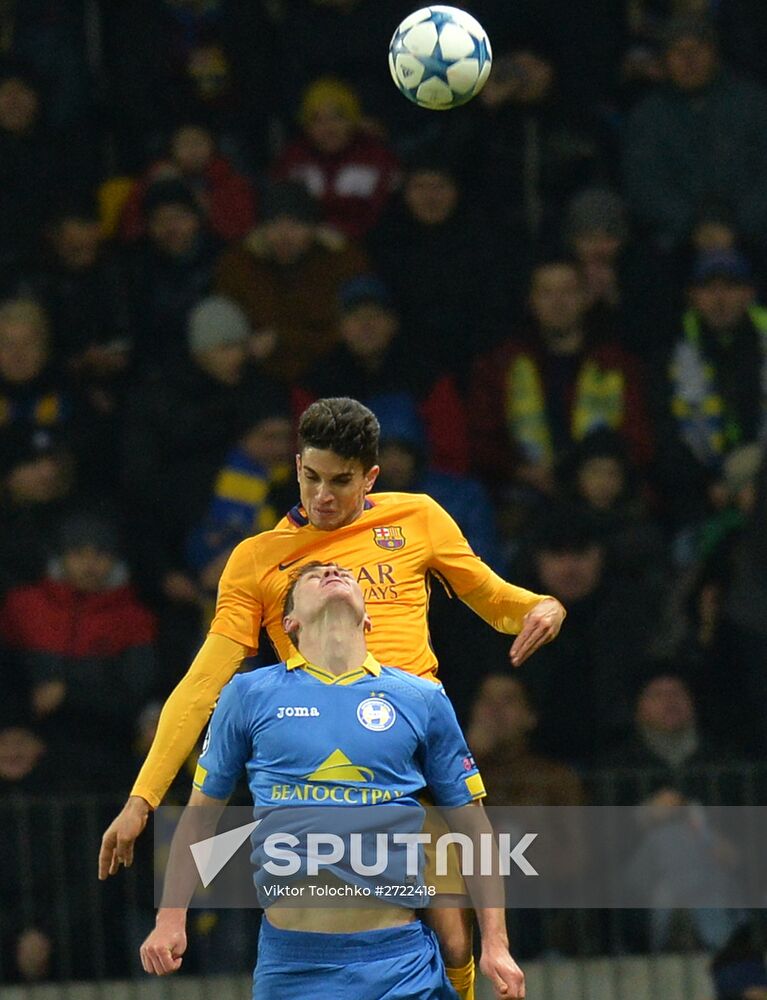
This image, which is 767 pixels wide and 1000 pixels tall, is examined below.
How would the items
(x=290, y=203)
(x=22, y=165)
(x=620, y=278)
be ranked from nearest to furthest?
(x=290, y=203)
(x=620, y=278)
(x=22, y=165)

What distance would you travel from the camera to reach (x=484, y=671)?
10.5 metres

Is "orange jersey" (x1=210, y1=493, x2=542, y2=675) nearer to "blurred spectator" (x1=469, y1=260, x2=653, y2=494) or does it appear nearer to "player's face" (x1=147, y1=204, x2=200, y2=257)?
"blurred spectator" (x1=469, y1=260, x2=653, y2=494)

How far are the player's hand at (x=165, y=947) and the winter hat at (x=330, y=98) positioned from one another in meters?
5.99

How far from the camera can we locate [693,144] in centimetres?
1196

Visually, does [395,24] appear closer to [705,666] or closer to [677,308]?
[677,308]

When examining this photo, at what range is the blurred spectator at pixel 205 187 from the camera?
39.2ft

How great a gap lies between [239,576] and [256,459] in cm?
353

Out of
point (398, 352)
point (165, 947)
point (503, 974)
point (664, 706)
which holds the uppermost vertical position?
point (398, 352)

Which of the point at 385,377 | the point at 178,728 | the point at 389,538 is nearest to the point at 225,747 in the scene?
the point at 178,728

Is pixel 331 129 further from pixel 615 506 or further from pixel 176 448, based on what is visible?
pixel 615 506

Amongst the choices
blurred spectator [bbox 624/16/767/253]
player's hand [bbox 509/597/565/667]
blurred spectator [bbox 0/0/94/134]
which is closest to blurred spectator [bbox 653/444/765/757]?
blurred spectator [bbox 624/16/767/253]

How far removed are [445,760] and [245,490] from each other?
4087 mm

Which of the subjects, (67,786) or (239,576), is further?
(67,786)

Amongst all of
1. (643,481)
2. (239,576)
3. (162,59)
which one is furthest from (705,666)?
(162,59)
